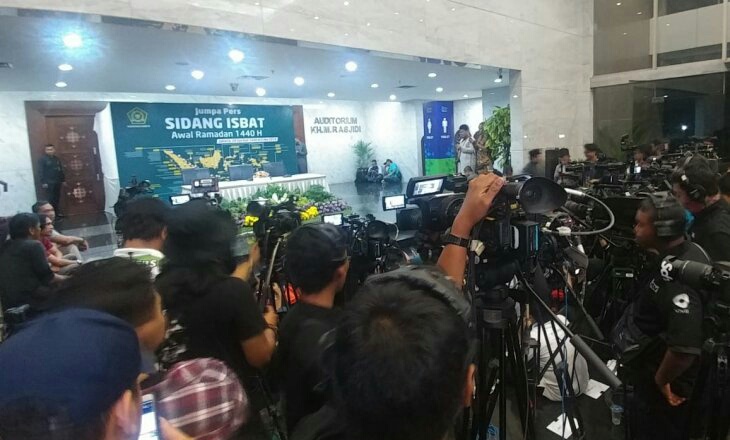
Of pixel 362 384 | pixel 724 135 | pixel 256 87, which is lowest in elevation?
pixel 362 384

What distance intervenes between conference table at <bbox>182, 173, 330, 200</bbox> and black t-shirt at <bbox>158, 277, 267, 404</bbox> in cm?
602

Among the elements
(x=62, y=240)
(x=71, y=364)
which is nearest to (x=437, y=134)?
(x=62, y=240)

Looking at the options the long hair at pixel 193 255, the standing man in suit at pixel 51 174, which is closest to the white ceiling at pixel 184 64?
the standing man in suit at pixel 51 174

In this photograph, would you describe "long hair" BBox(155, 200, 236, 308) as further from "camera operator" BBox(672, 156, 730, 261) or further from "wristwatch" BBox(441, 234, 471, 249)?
"camera operator" BBox(672, 156, 730, 261)

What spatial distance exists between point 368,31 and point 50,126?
7303 millimetres

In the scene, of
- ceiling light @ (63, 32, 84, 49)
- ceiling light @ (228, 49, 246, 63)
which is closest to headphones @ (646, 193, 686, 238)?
ceiling light @ (228, 49, 246, 63)

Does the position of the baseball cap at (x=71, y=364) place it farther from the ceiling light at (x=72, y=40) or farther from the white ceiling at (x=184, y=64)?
the ceiling light at (x=72, y=40)

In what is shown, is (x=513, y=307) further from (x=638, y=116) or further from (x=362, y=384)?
(x=638, y=116)

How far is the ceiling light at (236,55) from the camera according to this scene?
5.27 meters

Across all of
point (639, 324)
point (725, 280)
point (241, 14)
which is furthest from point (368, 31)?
point (725, 280)

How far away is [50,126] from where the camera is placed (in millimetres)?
8781

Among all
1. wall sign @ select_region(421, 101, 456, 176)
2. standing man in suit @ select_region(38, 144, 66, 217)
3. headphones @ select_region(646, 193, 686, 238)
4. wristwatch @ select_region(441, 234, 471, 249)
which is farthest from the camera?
wall sign @ select_region(421, 101, 456, 176)

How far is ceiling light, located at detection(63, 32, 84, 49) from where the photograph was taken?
426cm

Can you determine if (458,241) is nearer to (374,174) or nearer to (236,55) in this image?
(236,55)
